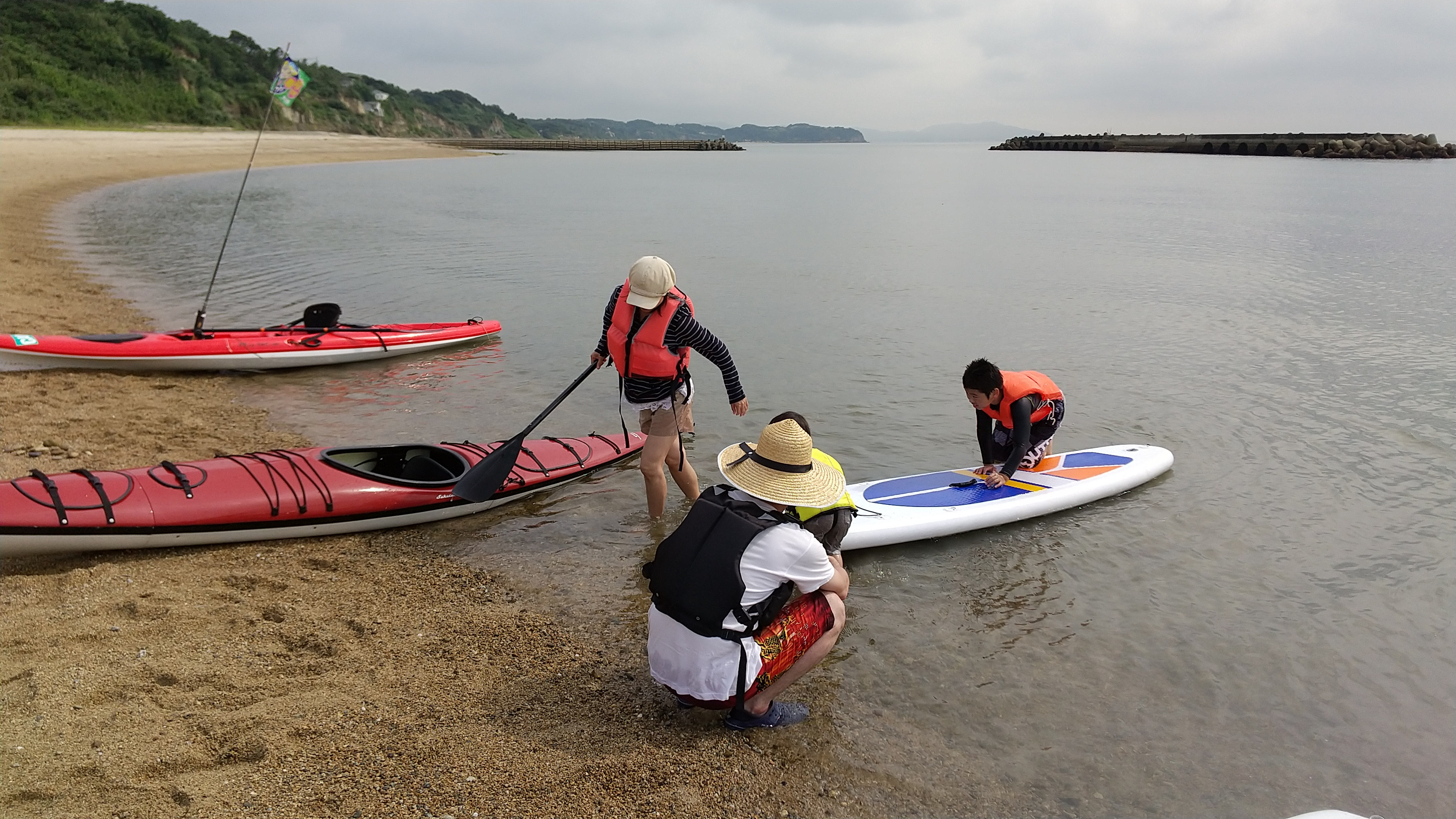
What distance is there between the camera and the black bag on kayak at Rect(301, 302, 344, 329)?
9.58 meters

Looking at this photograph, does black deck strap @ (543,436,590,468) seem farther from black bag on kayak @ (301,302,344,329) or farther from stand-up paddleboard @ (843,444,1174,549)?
black bag on kayak @ (301,302,344,329)

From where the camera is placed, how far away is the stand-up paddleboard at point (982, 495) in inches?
226

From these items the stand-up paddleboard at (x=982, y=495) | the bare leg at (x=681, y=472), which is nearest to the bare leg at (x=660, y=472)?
the bare leg at (x=681, y=472)

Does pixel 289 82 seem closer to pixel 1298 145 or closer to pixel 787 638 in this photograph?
pixel 787 638

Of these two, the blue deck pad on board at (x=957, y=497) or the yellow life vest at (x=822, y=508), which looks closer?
the yellow life vest at (x=822, y=508)

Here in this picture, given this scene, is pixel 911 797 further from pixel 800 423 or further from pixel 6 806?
pixel 6 806

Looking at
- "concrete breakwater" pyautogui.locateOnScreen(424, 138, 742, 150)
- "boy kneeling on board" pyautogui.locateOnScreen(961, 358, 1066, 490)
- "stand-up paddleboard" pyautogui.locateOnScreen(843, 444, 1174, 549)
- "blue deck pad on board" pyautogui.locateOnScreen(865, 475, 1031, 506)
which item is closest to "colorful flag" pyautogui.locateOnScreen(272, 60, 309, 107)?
"stand-up paddleboard" pyautogui.locateOnScreen(843, 444, 1174, 549)

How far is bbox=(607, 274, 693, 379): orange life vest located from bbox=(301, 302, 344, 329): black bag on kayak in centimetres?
591

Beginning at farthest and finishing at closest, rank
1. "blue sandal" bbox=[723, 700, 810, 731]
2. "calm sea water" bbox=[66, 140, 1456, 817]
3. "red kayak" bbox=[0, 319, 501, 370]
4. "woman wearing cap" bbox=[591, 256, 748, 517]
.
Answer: "red kayak" bbox=[0, 319, 501, 370], "woman wearing cap" bbox=[591, 256, 748, 517], "calm sea water" bbox=[66, 140, 1456, 817], "blue sandal" bbox=[723, 700, 810, 731]

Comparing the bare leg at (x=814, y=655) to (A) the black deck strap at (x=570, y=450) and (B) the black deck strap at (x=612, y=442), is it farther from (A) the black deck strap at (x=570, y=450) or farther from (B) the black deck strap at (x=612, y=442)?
(B) the black deck strap at (x=612, y=442)

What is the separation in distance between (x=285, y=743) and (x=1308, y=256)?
23.3 meters

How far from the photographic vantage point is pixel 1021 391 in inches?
234

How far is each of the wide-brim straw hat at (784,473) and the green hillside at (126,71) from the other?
109 feet

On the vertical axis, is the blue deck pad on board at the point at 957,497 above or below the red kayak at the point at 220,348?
below
